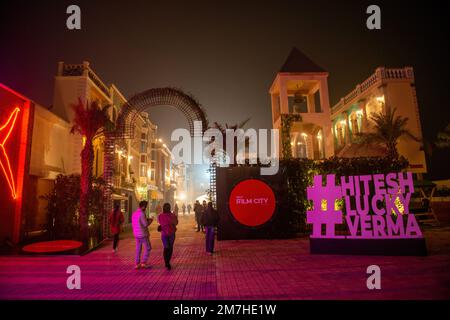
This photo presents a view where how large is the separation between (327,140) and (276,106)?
5.44m

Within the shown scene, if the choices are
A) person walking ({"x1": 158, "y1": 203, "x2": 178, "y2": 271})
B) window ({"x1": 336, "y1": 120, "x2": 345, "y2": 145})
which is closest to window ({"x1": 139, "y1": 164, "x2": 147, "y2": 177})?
window ({"x1": 336, "y1": 120, "x2": 345, "y2": 145})

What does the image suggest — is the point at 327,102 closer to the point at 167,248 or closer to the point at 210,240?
the point at 210,240

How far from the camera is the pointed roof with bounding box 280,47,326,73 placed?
22.0 metres

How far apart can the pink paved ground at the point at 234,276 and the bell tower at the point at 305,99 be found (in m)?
13.1

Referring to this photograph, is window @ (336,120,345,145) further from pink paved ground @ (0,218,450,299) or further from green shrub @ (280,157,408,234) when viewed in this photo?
pink paved ground @ (0,218,450,299)

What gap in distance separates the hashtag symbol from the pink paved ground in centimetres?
102

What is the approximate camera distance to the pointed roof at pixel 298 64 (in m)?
22.0

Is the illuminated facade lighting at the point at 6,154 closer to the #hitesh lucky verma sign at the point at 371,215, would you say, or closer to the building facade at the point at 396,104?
the #hitesh lucky verma sign at the point at 371,215

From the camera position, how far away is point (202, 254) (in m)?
9.94

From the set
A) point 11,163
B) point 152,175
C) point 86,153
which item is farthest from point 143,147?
point 11,163

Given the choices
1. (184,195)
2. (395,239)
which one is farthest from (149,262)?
(184,195)

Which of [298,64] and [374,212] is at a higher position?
[298,64]

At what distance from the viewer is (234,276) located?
6879mm

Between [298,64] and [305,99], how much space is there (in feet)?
10.1
